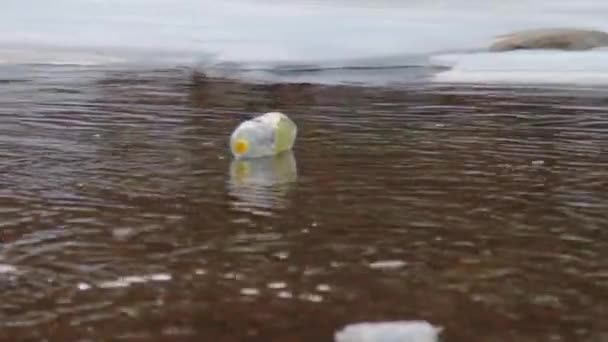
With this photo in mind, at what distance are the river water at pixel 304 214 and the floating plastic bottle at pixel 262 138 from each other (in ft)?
0.21

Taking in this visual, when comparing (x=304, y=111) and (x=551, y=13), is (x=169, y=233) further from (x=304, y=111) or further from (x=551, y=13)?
(x=551, y=13)

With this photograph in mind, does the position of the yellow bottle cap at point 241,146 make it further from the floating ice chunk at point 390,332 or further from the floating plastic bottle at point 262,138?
the floating ice chunk at point 390,332

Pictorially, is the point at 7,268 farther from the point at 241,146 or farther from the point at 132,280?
the point at 241,146

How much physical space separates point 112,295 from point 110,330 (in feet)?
0.75

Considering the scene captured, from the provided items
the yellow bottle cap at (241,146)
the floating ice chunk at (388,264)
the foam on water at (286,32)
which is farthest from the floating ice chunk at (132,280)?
the foam on water at (286,32)

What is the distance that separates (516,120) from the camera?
5.57 m

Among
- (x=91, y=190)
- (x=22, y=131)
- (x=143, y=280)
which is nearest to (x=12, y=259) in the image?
(x=143, y=280)

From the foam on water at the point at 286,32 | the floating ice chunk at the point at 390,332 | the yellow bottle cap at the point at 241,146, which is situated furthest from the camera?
the foam on water at the point at 286,32

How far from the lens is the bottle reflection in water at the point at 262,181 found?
3688 mm

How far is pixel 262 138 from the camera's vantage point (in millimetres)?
4570

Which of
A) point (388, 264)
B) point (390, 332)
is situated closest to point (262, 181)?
point (388, 264)

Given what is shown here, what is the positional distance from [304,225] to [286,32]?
6.12 metres

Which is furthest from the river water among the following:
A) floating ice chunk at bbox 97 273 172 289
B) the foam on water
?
the foam on water

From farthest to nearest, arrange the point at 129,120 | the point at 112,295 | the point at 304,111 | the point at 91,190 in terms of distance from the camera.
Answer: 1. the point at 304,111
2. the point at 129,120
3. the point at 91,190
4. the point at 112,295
